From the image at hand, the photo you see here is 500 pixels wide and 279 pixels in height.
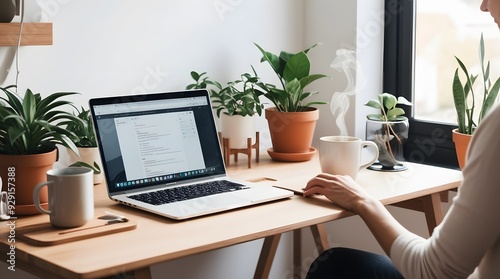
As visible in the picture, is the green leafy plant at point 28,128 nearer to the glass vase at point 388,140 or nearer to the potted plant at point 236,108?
the potted plant at point 236,108

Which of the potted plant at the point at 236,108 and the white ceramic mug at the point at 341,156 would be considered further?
the potted plant at the point at 236,108

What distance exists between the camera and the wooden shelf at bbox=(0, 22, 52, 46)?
6.04 ft

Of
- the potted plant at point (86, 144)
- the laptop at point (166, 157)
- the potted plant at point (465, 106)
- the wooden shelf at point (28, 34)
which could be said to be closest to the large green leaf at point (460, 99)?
the potted plant at point (465, 106)

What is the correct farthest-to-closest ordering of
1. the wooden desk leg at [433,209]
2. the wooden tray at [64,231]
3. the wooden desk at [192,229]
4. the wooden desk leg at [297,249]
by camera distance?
the wooden desk leg at [297,249], the wooden desk leg at [433,209], the wooden tray at [64,231], the wooden desk at [192,229]

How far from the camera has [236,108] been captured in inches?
90.2

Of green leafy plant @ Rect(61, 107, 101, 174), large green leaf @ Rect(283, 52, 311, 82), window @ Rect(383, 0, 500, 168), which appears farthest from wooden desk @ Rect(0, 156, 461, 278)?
window @ Rect(383, 0, 500, 168)

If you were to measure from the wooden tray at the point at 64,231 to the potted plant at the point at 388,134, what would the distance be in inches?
34.1

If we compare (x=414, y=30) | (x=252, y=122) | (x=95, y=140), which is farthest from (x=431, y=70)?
(x=95, y=140)

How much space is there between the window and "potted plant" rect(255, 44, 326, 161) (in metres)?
0.47

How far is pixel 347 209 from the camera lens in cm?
173

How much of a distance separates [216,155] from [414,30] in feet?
3.13

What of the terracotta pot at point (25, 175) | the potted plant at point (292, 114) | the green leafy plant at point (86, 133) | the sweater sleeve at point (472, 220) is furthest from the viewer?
the potted plant at point (292, 114)

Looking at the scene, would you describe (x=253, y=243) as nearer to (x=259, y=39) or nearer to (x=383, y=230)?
(x=259, y=39)

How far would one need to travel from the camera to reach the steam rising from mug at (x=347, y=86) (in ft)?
8.32
